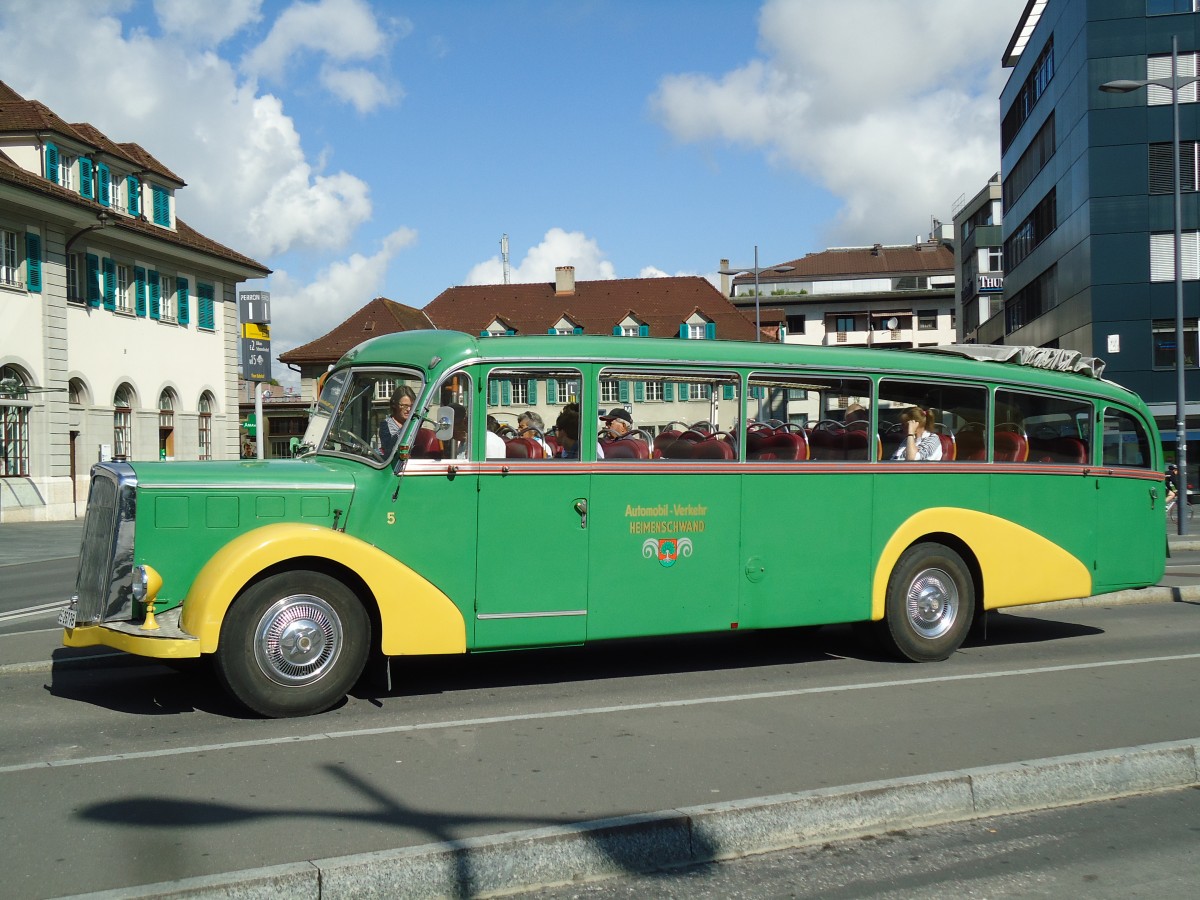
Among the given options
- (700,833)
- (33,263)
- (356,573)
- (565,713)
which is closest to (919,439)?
(565,713)

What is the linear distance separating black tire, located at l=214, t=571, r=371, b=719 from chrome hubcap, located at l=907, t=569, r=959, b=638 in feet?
15.1

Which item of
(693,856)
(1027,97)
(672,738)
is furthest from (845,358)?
(1027,97)

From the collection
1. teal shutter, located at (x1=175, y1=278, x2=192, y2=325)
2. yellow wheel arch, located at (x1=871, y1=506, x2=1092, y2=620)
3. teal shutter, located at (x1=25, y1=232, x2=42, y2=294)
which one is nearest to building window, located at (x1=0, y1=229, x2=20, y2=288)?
teal shutter, located at (x1=25, y1=232, x2=42, y2=294)

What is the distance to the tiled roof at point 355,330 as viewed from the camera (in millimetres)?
73125

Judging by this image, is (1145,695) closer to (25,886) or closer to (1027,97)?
(25,886)

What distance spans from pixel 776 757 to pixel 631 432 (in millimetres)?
2948

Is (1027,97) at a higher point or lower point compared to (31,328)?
higher

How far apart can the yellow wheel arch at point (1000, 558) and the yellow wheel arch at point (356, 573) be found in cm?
371

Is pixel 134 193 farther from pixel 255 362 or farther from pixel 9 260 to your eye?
pixel 255 362

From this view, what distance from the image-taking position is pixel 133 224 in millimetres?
38094

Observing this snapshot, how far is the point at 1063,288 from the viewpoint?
47.6m

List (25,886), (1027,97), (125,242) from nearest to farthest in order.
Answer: (25,886) < (125,242) < (1027,97)

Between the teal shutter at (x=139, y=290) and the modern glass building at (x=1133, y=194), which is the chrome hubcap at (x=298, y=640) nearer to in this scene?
the teal shutter at (x=139, y=290)

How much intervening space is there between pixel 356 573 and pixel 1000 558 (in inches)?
220
